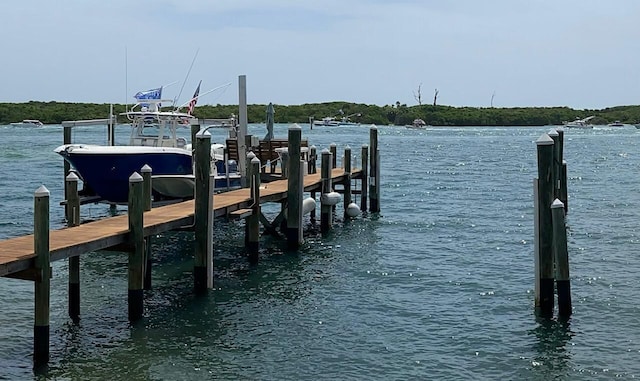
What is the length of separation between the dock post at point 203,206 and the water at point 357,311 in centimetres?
72

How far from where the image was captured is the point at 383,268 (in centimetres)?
2028

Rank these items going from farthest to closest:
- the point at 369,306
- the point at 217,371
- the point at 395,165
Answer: the point at 395,165 → the point at 369,306 → the point at 217,371

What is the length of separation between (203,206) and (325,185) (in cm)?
780

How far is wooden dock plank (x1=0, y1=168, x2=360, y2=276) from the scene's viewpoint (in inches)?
478

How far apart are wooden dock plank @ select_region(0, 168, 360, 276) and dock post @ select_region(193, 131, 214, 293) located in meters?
0.36

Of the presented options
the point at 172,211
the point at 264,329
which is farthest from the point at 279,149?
the point at 264,329

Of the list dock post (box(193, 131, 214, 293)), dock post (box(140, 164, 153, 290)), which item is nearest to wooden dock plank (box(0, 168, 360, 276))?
dock post (box(140, 164, 153, 290))

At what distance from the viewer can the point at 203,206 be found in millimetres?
16438

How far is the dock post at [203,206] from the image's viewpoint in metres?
16.4

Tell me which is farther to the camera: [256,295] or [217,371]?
[256,295]

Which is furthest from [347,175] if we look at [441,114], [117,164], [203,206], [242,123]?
[441,114]

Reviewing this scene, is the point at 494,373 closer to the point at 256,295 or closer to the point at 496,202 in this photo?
the point at 256,295

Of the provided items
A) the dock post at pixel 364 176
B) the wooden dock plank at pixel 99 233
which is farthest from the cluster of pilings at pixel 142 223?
the dock post at pixel 364 176

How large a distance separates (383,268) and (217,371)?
801 centimetres
